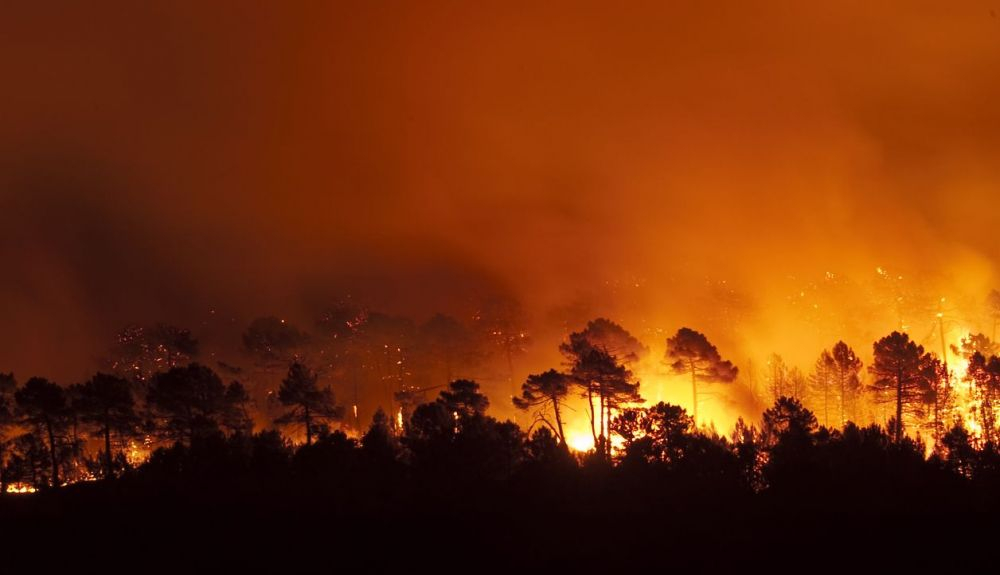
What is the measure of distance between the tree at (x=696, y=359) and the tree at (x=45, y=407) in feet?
115

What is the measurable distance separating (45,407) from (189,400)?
817cm

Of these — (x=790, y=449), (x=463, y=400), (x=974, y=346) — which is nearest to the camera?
(x=790, y=449)

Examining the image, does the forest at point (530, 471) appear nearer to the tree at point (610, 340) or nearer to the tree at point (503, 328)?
the tree at point (610, 340)

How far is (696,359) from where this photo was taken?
5119cm

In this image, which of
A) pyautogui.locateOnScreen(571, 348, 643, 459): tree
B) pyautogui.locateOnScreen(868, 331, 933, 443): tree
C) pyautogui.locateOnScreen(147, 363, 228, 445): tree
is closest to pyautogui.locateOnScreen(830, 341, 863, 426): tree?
pyautogui.locateOnScreen(868, 331, 933, 443): tree

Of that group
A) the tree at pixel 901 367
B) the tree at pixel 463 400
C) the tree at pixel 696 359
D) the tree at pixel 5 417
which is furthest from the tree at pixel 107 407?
the tree at pixel 901 367

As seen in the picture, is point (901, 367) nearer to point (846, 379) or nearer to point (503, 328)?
point (846, 379)

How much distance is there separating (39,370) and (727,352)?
8012cm

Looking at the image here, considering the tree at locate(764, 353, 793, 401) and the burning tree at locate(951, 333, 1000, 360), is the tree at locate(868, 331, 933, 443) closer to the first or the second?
the burning tree at locate(951, 333, 1000, 360)

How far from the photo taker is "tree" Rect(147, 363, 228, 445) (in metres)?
42.6

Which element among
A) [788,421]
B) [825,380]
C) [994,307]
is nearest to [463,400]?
[788,421]

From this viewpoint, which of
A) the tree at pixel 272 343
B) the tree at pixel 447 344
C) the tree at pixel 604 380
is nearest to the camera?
the tree at pixel 604 380

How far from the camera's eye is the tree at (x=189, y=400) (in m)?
42.6

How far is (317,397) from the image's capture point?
43.5 m
